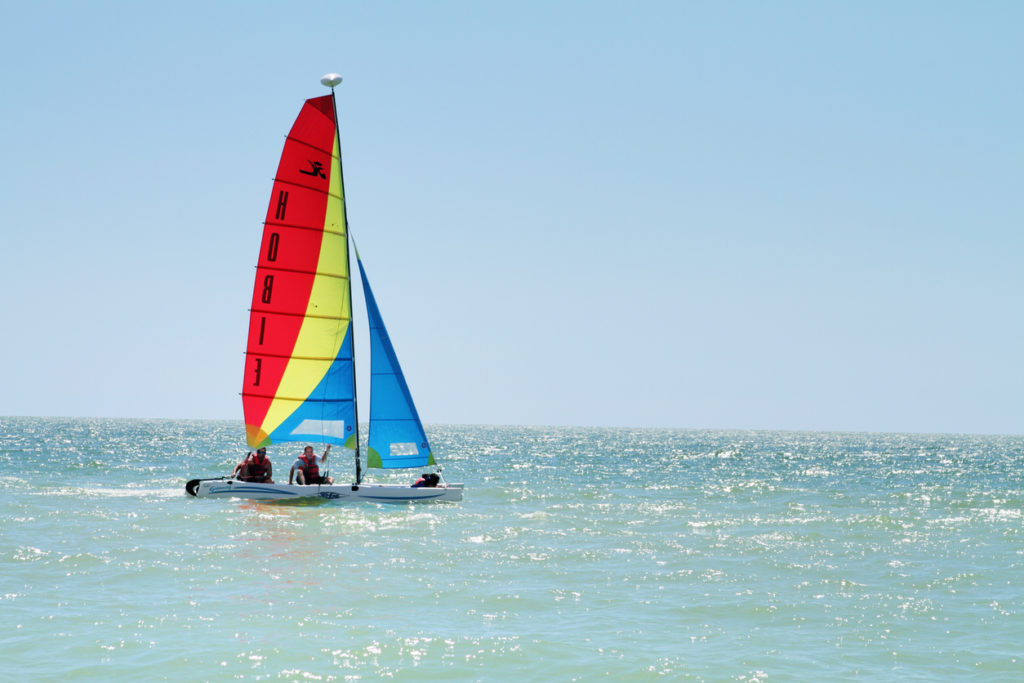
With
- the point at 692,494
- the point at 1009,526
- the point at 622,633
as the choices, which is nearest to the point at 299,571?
the point at 622,633

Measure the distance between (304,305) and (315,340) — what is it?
113 centimetres

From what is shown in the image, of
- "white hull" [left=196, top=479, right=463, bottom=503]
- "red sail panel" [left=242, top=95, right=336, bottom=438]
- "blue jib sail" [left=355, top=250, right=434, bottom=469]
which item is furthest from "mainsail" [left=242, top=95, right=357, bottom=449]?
"white hull" [left=196, top=479, right=463, bottom=503]

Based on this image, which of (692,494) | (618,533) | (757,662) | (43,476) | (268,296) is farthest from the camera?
(43,476)

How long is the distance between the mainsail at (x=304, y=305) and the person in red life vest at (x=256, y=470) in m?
0.84

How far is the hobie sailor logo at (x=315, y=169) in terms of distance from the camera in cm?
3083

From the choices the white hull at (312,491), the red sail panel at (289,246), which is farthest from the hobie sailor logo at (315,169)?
the white hull at (312,491)

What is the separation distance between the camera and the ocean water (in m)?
12.1

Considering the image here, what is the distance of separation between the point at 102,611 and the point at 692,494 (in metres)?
27.6

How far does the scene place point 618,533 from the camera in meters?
24.9

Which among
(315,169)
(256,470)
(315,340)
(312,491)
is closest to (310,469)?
(312,491)

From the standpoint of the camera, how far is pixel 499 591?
16.5 m

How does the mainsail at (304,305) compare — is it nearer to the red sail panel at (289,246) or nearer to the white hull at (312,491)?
the red sail panel at (289,246)

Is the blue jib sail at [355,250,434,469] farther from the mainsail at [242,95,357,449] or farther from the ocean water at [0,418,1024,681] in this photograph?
the ocean water at [0,418,1024,681]

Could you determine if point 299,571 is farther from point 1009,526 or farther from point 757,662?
point 1009,526
